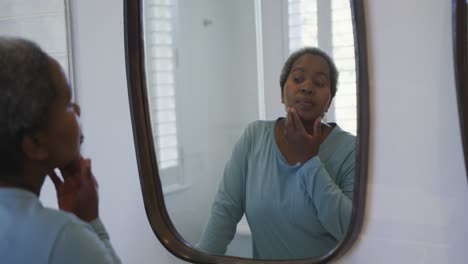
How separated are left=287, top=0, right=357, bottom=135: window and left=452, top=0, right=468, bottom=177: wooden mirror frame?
141 mm

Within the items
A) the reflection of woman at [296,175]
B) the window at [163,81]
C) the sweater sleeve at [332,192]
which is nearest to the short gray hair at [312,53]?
the reflection of woman at [296,175]

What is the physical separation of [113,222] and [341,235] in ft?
1.57

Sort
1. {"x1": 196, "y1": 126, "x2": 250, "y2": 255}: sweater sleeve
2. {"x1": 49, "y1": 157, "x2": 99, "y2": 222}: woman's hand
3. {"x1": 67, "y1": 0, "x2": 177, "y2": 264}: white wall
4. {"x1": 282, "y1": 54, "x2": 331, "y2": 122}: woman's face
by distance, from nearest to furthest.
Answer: {"x1": 49, "y1": 157, "x2": 99, "y2": 222}: woman's hand → {"x1": 282, "y1": 54, "x2": 331, "y2": 122}: woman's face → {"x1": 196, "y1": 126, "x2": 250, "y2": 255}: sweater sleeve → {"x1": 67, "y1": 0, "x2": 177, "y2": 264}: white wall

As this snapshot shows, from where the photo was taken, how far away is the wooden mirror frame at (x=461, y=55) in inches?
28.5

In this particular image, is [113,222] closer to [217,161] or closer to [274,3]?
[217,161]

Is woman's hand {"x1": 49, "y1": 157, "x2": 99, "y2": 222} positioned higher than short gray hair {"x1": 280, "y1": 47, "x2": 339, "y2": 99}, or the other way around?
short gray hair {"x1": 280, "y1": 47, "x2": 339, "y2": 99}

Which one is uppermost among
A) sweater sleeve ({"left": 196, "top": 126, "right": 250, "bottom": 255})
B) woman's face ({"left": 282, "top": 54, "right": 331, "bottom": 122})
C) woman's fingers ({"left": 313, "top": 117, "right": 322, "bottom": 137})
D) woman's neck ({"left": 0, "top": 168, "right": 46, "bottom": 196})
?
woman's face ({"left": 282, "top": 54, "right": 331, "bottom": 122})

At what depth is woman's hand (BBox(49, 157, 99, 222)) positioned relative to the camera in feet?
2.33

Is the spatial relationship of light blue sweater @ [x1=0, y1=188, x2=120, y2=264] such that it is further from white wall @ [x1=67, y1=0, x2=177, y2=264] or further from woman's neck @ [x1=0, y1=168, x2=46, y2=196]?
white wall @ [x1=67, y1=0, x2=177, y2=264]

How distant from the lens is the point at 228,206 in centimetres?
94

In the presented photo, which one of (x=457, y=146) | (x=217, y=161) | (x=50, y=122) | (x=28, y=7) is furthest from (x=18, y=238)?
(x=28, y=7)

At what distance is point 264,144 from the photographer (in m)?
0.90

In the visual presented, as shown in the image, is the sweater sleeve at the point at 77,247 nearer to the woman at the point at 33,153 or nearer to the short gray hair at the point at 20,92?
the woman at the point at 33,153

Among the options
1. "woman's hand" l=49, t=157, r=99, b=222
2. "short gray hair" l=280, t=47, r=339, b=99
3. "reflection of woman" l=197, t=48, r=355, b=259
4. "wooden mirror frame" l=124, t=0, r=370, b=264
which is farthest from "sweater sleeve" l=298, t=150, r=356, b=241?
"woman's hand" l=49, t=157, r=99, b=222
